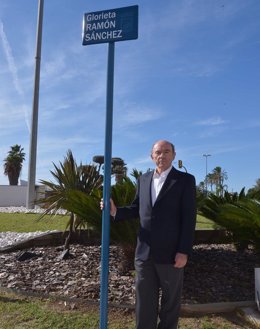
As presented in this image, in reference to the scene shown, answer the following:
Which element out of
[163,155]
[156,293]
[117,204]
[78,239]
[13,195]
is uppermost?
[13,195]

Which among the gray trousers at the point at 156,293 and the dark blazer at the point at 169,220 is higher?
the dark blazer at the point at 169,220

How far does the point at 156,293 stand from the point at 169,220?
626mm

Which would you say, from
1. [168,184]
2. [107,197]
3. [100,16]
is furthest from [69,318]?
[100,16]

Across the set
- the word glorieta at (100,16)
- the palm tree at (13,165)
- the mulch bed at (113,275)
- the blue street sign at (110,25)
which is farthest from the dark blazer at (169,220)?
the palm tree at (13,165)

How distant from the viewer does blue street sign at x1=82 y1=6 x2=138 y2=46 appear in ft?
11.5

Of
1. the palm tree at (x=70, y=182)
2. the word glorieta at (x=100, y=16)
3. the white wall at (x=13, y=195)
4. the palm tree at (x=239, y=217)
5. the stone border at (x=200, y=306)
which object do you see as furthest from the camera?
the white wall at (x=13, y=195)

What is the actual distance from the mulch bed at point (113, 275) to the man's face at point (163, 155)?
6.27ft

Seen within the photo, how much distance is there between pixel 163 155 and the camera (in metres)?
3.51

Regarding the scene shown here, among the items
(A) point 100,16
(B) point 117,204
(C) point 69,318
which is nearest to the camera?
(A) point 100,16

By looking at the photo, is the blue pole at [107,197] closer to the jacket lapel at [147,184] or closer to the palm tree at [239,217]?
the jacket lapel at [147,184]

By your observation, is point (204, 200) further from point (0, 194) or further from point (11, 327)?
point (0, 194)

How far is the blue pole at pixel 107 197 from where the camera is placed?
3.50 meters

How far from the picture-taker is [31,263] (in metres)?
6.28

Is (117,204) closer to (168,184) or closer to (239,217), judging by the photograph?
(239,217)
